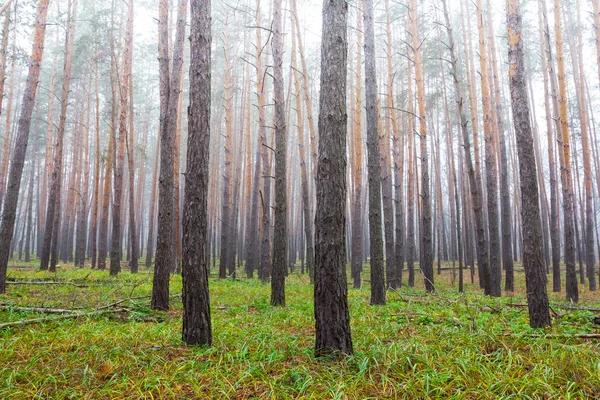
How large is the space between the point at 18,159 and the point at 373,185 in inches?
299

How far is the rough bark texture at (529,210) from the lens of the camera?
4.81 metres

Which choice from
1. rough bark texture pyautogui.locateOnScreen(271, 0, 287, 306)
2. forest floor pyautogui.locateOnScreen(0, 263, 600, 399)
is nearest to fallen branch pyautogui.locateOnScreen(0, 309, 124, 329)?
forest floor pyautogui.locateOnScreen(0, 263, 600, 399)

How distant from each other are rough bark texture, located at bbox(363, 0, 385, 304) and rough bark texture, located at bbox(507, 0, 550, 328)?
2859mm

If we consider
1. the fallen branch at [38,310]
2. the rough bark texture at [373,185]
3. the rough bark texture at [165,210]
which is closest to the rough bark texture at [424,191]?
the rough bark texture at [373,185]

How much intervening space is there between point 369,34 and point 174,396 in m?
8.07

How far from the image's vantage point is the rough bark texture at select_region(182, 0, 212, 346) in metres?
3.88

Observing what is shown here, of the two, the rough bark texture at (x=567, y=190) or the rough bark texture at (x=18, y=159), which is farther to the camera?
the rough bark texture at (x=567, y=190)

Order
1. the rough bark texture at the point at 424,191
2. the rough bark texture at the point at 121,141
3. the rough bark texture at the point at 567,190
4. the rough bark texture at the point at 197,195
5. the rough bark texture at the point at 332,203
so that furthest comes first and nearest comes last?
1. the rough bark texture at the point at 121,141
2. the rough bark texture at the point at 424,191
3. the rough bark texture at the point at 567,190
4. the rough bark texture at the point at 197,195
5. the rough bark texture at the point at 332,203

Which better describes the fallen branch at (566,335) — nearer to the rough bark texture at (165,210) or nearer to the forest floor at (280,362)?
the forest floor at (280,362)

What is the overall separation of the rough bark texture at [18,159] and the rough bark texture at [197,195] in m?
5.39

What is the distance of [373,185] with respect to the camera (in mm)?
7602

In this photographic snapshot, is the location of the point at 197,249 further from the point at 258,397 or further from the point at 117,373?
the point at 258,397

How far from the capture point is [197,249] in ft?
13.0

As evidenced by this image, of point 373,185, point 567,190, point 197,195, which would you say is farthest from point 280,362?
point 567,190
